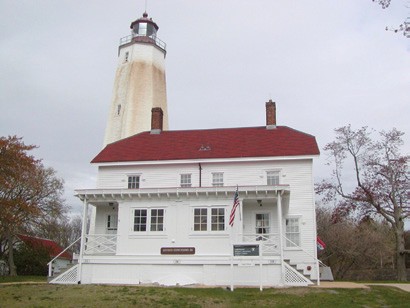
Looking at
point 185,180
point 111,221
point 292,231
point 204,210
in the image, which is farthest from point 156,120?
point 292,231

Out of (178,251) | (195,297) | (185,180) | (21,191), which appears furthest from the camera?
(21,191)

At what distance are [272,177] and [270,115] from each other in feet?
17.2

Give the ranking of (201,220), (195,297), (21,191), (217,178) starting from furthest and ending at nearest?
(21,191) < (217,178) < (201,220) < (195,297)

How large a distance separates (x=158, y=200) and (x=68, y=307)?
8.66m

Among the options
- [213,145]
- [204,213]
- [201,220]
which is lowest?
[201,220]

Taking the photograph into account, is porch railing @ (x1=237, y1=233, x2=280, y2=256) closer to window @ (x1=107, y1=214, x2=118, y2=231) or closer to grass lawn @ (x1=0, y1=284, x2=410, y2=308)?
grass lawn @ (x1=0, y1=284, x2=410, y2=308)

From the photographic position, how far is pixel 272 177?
25.0 metres

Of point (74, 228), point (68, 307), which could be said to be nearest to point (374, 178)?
point (68, 307)

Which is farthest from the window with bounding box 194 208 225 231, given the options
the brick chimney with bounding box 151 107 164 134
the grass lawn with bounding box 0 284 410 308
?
the brick chimney with bounding box 151 107 164 134

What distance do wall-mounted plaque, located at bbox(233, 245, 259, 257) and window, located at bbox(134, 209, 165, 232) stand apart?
424 cm

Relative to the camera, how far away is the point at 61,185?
1454 inches

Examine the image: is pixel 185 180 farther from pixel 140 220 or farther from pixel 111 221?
pixel 140 220

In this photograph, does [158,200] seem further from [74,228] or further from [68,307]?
[74,228]

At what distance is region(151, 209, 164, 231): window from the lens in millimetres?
21170
